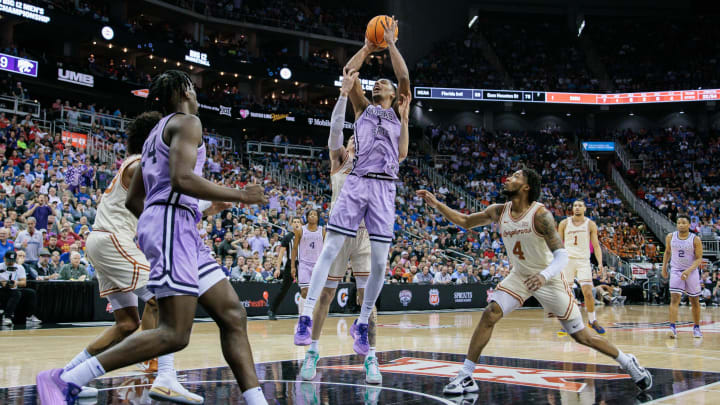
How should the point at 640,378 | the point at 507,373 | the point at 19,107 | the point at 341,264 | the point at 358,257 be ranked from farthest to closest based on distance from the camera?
the point at 19,107
the point at 358,257
the point at 341,264
the point at 507,373
the point at 640,378

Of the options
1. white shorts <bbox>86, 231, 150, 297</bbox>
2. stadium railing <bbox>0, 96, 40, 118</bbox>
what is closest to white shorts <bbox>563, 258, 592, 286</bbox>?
white shorts <bbox>86, 231, 150, 297</bbox>

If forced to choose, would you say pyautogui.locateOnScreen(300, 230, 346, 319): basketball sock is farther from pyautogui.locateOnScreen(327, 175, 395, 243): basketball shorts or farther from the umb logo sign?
the umb logo sign

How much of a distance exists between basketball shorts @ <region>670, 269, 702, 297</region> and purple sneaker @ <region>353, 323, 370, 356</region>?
7.12 m

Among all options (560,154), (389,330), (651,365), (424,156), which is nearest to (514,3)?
(560,154)

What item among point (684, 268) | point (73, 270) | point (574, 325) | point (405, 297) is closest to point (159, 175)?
point (574, 325)

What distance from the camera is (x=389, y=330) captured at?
11.6m

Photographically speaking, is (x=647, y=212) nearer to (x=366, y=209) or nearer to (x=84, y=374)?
(x=366, y=209)

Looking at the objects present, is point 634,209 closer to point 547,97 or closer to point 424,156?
point 547,97

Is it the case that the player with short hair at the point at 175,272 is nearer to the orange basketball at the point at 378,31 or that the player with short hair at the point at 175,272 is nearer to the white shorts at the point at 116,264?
the white shorts at the point at 116,264

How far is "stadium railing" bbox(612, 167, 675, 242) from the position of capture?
3058cm

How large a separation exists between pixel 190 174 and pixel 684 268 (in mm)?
9850

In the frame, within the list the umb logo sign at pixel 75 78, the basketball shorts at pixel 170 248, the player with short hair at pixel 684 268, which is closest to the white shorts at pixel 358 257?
the basketball shorts at pixel 170 248

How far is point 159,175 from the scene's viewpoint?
3602mm

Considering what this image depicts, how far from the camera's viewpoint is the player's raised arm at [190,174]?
3.42m
